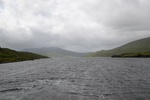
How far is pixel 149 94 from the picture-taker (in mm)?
40219

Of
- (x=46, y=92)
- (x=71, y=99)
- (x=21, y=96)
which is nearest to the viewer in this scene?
(x=71, y=99)

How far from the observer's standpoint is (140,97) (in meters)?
37.6

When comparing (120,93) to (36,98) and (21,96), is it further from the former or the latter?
(21,96)

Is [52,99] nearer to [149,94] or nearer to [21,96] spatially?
[21,96]

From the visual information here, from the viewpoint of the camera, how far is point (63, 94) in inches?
1596

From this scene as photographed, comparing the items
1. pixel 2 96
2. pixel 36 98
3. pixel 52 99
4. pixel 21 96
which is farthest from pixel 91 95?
pixel 2 96

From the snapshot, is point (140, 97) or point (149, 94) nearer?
point (140, 97)

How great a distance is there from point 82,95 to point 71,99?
4089 millimetres

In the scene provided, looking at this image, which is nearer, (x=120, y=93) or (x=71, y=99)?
(x=71, y=99)

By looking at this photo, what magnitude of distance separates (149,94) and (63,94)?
62.0 ft

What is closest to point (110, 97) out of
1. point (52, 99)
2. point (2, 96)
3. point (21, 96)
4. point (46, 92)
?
point (52, 99)

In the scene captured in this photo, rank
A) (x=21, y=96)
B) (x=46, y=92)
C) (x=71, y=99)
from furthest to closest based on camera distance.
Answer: (x=46, y=92) < (x=21, y=96) < (x=71, y=99)

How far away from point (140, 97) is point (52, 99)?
17942 mm

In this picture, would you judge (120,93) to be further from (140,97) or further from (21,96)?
(21,96)
